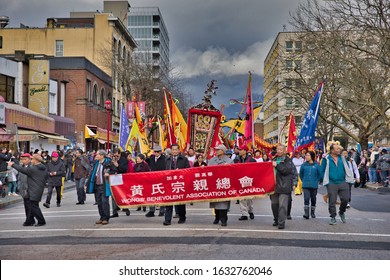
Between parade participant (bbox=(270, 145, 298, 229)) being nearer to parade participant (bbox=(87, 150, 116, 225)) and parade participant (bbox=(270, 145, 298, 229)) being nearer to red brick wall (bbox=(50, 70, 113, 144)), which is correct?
parade participant (bbox=(87, 150, 116, 225))

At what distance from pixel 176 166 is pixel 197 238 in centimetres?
305

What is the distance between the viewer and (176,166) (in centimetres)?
1234

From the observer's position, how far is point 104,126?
54438 millimetres

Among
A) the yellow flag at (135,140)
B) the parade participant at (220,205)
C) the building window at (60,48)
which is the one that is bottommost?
the parade participant at (220,205)

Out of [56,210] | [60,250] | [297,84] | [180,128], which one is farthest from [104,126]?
[60,250]

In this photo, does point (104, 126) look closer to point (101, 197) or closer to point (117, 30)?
point (117, 30)

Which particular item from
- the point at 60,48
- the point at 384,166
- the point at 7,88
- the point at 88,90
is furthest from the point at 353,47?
the point at 60,48

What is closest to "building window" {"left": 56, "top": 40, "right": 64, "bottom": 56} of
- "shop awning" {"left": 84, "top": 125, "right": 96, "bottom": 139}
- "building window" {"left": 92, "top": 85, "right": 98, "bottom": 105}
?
"building window" {"left": 92, "top": 85, "right": 98, "bottom": 105}

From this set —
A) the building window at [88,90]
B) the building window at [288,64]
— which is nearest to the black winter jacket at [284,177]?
the building window at [288,64]

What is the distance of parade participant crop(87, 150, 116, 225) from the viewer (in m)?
12.0

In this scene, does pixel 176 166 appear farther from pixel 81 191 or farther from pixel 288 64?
pixel 288 64

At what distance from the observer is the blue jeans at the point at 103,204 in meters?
12.0

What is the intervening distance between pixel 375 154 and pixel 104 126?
33.9 m

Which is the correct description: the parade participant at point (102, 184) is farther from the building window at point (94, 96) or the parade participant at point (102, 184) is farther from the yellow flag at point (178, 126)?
the building window at point (94, 96)
